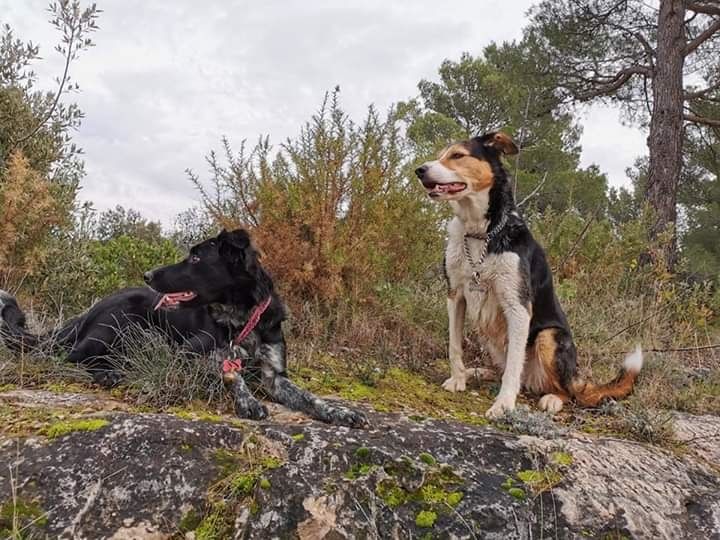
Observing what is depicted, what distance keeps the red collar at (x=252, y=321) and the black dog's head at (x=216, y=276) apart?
0.04 metres

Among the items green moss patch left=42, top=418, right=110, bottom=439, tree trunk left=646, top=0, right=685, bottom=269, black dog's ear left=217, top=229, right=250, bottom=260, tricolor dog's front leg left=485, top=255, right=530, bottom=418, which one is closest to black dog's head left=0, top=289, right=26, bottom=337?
black dog's ear left=217, top=229, right=250, bottom=260

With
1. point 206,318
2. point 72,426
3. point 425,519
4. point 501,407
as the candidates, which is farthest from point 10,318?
point 501,407

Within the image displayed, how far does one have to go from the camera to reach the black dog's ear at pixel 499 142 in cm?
381

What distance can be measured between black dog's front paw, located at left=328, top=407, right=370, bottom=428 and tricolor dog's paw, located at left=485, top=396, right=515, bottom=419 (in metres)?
0.83

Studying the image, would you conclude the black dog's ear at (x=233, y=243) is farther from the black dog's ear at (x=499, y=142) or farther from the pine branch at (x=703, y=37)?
the pine branch at (x=703, y=37)

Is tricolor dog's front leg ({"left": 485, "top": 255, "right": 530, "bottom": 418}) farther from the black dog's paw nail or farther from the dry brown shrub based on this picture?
the dry brown shrub

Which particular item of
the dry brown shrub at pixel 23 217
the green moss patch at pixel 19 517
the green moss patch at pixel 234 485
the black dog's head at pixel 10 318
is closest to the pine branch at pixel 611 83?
the dry brown shrub at pixel 23 217

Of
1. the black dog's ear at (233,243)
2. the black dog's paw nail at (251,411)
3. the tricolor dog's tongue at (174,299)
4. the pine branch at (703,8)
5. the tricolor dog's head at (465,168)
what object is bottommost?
the black dog's paw nail at (251,411)

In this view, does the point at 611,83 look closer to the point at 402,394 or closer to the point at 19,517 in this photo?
the point at 402,394

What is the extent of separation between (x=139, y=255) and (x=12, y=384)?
2459 millimetres

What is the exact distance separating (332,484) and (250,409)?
0.85 m

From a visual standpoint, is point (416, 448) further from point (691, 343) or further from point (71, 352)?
point (691, 343)

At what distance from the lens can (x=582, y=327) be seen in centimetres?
562

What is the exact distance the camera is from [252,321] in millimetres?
3566
